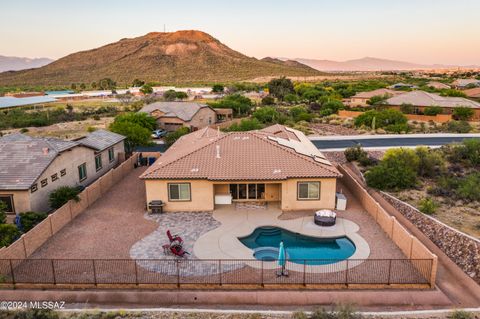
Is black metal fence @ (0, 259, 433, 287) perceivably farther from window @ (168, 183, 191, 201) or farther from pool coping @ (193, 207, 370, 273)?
window @ (168, 183, 191, 201)

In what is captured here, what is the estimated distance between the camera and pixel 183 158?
81.6ft

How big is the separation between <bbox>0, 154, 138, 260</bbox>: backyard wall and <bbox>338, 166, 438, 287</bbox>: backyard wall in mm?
17925

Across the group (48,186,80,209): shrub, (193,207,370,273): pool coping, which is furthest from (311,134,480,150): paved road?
(48,186,80,209): shrub

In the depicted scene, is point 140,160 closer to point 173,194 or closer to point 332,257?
point 173,194

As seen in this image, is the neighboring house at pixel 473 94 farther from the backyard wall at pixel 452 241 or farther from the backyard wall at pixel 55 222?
the backyard wall at pixel 55 222

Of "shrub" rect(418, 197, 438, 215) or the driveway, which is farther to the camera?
"shrub" rect(418, 197, 438, 215)

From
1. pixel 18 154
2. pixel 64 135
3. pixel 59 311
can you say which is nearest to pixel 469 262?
pixel 59 311

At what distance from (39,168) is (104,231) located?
646 centimetres

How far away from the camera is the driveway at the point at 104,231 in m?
18.3

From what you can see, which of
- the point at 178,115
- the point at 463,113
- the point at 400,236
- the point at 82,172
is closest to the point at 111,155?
the point at 82,172

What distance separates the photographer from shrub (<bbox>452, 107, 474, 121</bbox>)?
59.0 metres

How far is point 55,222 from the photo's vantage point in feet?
66.8

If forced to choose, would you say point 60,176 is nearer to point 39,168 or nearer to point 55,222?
point 39,168

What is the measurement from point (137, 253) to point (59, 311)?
15.8ft
